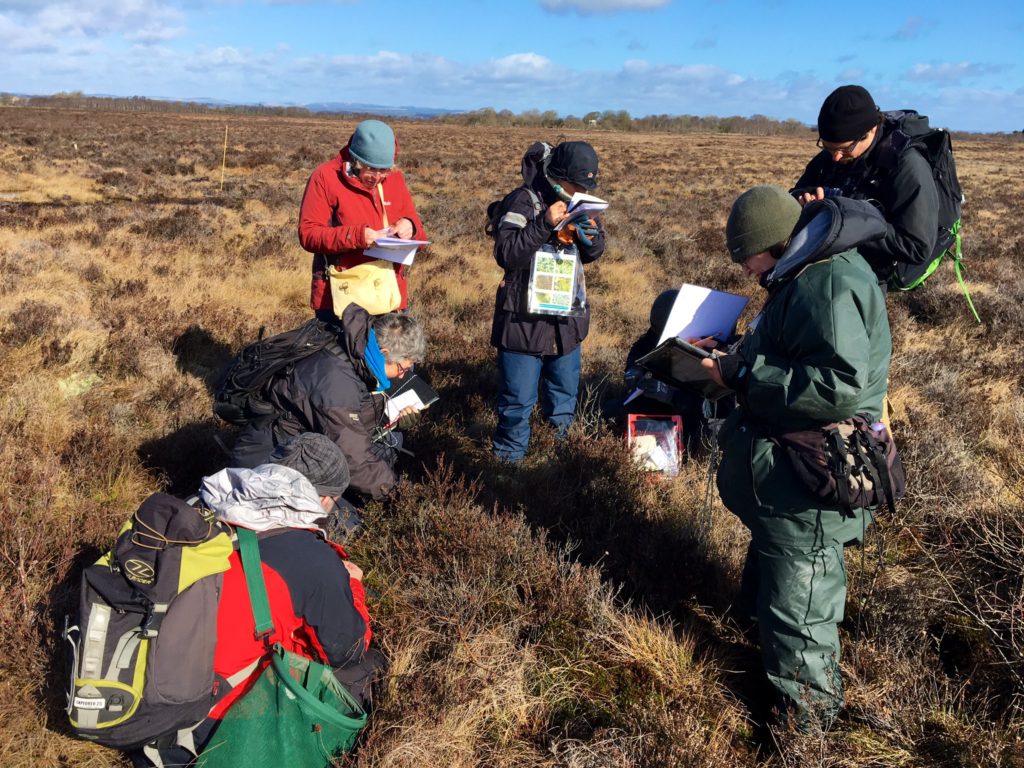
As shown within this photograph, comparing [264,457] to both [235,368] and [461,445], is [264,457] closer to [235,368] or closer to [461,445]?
[235,368]

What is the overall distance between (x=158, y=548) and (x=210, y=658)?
0.35 metres

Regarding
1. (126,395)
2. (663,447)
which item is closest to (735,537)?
(663,447)

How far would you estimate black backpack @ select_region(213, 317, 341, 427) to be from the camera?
10.5 ft

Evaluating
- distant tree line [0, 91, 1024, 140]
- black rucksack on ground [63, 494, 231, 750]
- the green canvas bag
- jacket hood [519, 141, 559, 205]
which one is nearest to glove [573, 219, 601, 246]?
jacket hood [519, 141, 559, 205]

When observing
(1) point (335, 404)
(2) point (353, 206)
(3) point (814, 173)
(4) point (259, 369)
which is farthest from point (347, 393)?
(3) point (814, 173)

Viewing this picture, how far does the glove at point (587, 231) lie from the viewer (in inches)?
157

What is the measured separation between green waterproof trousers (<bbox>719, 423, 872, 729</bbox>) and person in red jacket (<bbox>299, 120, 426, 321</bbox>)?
2.58 m

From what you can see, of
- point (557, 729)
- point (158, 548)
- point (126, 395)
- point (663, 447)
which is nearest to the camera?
point (158, 548)

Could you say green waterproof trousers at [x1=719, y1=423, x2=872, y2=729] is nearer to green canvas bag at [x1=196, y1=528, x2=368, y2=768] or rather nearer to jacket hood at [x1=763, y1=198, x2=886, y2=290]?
jacket hood at [x1=763, y1=198, x2=886, y2=290]

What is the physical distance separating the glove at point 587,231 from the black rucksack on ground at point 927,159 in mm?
1516

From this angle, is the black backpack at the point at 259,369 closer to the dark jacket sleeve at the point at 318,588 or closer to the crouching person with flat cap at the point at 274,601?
the crouching person with flat cap at the point at 274,601

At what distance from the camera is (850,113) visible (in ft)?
10.3

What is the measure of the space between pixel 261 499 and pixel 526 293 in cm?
219

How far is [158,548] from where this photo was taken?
189cm
